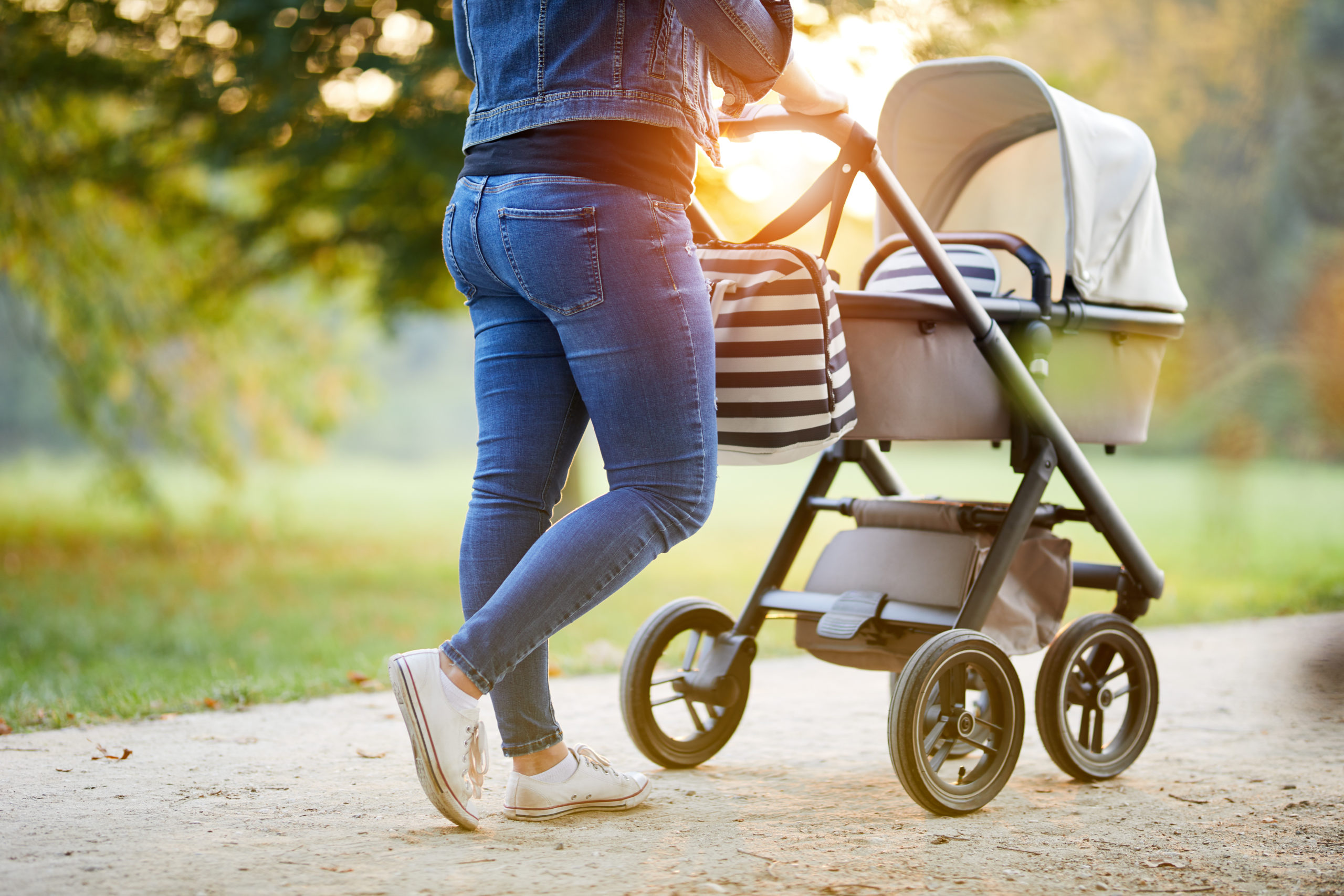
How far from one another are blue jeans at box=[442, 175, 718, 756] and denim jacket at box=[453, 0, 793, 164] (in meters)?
0.12

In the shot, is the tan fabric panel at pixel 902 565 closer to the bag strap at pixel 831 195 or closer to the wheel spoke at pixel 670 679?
the wheel spoke at pixel 670 679

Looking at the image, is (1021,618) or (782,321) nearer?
(782,321)

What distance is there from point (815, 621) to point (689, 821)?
2.18 ft

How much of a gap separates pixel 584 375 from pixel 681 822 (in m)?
0.86

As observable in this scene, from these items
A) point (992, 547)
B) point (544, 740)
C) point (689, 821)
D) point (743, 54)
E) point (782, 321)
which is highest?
point (743, 54)

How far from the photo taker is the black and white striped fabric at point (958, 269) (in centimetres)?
276

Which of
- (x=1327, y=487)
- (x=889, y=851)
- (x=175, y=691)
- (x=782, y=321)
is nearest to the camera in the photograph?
(x=889, y=851)

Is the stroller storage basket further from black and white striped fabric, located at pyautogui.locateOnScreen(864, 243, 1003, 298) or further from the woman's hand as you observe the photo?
the woman's hand

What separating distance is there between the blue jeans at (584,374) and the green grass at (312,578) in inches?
69.4

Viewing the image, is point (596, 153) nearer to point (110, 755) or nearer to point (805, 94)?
point (805, 94)

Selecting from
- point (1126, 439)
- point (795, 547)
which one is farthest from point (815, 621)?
point (1126, 439)

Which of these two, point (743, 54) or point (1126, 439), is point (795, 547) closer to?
point (1126, 439)

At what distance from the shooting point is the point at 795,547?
9.91 feet

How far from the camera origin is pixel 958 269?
2807mm
